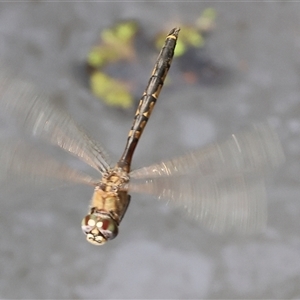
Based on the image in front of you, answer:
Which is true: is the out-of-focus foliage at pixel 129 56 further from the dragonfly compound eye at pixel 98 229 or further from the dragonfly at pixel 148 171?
the dragonfly compound eye at pixel 98 229

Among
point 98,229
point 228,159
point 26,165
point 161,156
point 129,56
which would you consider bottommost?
point 98,229

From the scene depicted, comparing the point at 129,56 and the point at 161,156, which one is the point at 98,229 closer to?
the point at 161,156

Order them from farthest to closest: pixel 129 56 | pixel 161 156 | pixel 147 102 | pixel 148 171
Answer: pixel 129 56, pixel 161 156, pixel 147 102, pixel 148 171

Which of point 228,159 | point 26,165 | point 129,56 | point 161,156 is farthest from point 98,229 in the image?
point 129,56

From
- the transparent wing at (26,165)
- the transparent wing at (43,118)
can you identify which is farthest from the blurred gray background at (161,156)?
the transparent wing at (26,165)

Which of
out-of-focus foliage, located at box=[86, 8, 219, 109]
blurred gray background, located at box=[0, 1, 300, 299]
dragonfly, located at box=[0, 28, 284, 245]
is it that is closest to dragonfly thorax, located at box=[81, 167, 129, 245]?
dragonfly, located at box=[0, 28, 284, 245]

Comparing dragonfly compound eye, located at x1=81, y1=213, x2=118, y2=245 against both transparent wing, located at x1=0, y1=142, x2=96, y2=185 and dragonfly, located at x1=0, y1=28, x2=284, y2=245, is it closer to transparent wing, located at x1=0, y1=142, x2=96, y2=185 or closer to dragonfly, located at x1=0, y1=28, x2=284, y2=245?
dragonfly, located at x1=0, y1=28, x2=284, y2=245
